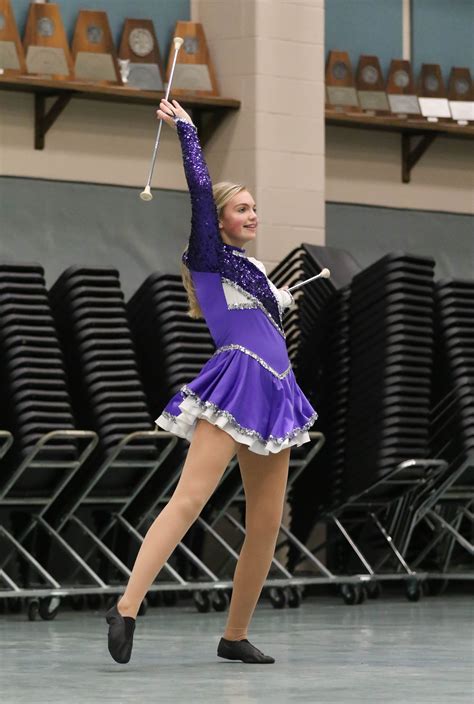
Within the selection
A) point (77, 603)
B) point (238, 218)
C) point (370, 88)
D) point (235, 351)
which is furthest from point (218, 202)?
point (370, 88)

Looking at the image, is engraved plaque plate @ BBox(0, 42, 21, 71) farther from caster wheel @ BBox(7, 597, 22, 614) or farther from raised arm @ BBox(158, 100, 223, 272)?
raised arm @ BBox(158, 100, 223, 272)

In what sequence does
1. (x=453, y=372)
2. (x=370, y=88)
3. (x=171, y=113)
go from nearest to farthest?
(x=171, y=113), (x=453, y=372), (x=370, y=88)

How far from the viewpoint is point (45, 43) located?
9.05 m

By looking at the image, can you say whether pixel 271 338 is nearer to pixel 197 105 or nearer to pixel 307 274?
pixel 307 274

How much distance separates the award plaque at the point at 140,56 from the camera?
938 centimetres

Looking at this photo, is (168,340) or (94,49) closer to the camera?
(168,340)

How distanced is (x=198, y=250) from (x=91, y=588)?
9.04ft

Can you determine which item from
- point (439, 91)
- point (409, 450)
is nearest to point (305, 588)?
point (409, 450)

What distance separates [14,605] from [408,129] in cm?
428

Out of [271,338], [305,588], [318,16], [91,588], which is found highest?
[318,16]

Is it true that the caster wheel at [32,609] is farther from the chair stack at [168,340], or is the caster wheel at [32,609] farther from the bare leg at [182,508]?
the bare leg at [182,508]

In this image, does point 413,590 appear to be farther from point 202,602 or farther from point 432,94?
point 432,94

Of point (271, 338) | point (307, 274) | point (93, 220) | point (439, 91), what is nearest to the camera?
point (271, 338)

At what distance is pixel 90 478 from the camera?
757cm
